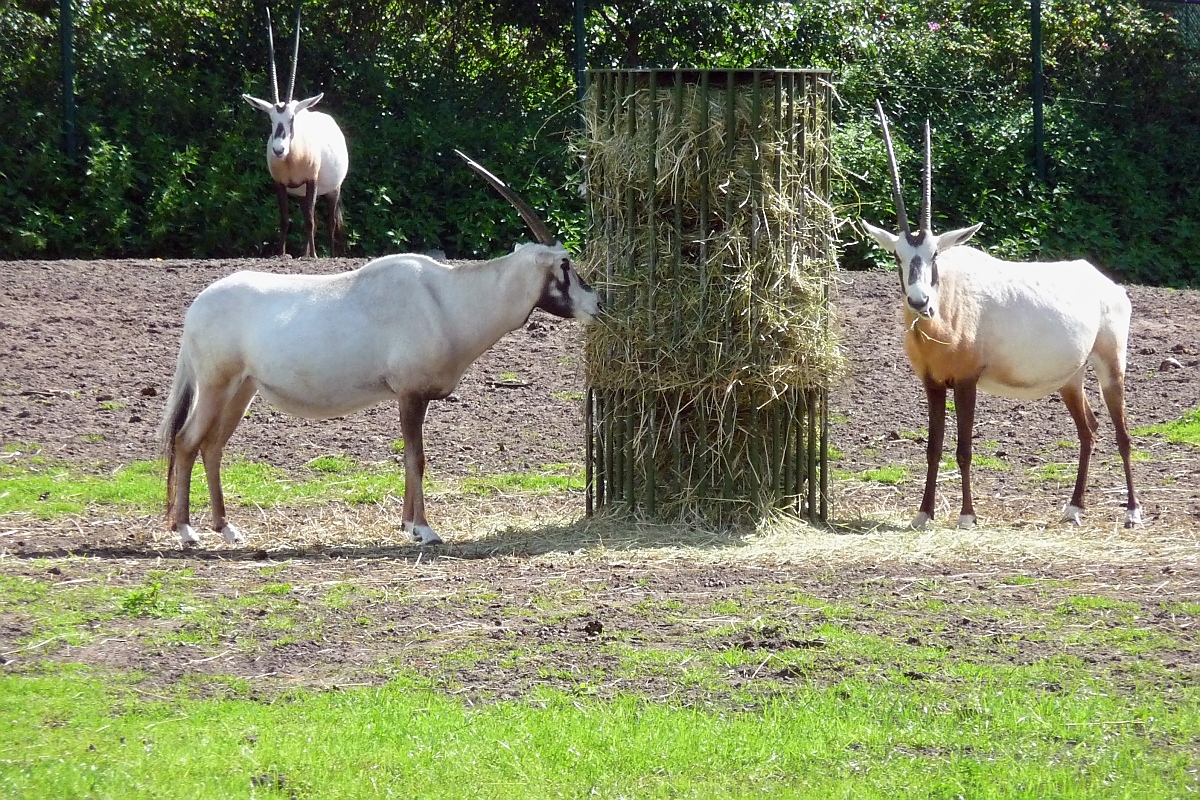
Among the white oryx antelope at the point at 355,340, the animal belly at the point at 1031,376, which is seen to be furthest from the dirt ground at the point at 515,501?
the animal belly at the point at 1031,376

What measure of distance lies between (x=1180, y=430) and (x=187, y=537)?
727 cm

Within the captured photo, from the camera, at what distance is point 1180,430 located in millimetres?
11438

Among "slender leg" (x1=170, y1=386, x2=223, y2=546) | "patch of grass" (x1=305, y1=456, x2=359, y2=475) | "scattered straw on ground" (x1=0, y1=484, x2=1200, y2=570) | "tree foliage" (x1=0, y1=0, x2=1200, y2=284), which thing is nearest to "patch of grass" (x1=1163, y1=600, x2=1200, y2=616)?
"scattered straw on ground" (x1=0, y1=484, x2=1200, y2=570)

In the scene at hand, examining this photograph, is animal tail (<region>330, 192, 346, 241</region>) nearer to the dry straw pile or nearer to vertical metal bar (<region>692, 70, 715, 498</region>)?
the dry straw pile

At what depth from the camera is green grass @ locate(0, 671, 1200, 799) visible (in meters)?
4.82

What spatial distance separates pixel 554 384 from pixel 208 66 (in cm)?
795

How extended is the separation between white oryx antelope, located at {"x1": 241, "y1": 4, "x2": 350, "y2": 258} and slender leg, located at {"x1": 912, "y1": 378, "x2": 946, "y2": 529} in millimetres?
7835

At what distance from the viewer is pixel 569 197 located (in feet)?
57.2

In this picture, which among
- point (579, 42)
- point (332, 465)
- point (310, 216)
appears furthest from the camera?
point (579, 42)

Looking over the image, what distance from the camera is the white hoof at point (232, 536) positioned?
895 centimetres

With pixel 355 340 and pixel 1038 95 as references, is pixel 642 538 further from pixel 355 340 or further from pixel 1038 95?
pixel 1038 95

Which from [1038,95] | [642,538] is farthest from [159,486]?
[1038,95]

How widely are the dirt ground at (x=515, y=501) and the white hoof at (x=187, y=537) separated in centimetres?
10

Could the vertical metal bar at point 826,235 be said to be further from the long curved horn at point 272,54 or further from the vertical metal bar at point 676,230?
the long curved horn at point 272,54
